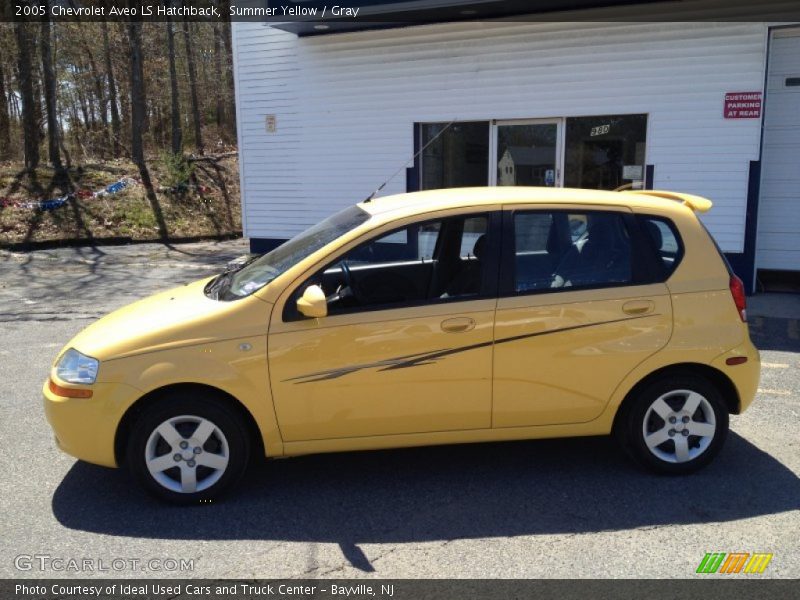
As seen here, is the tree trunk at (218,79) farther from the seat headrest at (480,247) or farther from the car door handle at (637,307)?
the car door handle at (637,307)

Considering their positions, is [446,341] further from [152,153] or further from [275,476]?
[152,153]

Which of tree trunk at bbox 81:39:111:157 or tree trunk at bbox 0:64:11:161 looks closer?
tree trunk at bbox 0:64:11:161

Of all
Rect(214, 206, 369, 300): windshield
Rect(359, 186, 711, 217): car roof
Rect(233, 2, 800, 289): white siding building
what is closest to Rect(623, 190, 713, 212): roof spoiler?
Rect(359, 186, 711, 217): car roof

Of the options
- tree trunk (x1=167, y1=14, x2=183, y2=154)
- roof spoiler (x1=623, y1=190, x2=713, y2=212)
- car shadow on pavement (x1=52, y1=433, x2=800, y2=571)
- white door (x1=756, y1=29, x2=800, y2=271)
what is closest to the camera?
car shadow on pavement (x1=52, y1=433, x2=800, y2=571)

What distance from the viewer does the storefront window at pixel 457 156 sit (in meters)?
10.9

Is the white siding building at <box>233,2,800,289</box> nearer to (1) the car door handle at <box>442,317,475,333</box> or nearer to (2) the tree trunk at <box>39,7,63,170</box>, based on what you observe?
(1) the car door handle at <box>442,317,475,333</box>

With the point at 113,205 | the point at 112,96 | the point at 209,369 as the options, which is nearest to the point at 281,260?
the point at 209,369

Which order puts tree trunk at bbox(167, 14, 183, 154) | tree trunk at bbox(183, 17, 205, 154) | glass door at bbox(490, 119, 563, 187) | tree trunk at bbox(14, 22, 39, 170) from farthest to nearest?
tree trunk at bbox(183, 17, 205, 154)
tree trunk at bbox(167, 14, 183, 154)
tree trunk at bbox(14, 22, 39, 170)
glass door at bbox(490, 119, 563, 187)

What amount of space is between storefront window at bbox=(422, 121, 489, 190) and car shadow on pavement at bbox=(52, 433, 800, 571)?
7057mm

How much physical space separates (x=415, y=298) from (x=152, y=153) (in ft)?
75.8

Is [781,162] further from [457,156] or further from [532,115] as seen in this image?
[457,156]

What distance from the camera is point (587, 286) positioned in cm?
403

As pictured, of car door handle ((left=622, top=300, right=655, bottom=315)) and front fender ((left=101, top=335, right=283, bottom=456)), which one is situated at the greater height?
car door handle ((left=622, top=300, right=655, bottom=315))

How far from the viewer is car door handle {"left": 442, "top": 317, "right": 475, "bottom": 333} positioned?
12.6 ft
